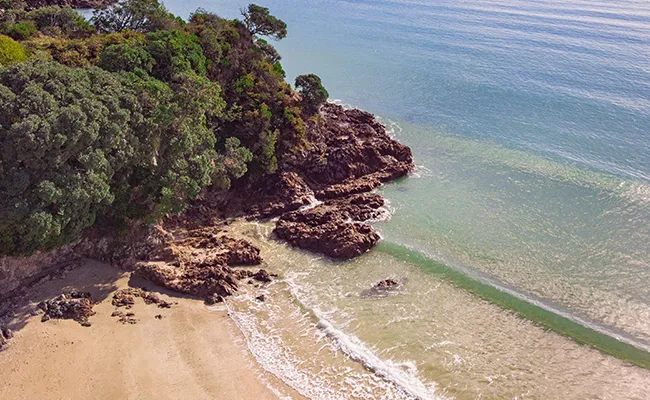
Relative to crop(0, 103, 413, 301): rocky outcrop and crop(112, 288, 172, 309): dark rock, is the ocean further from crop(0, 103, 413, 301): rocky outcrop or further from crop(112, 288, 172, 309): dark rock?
crop(112, 288, 172, 309): dark rock

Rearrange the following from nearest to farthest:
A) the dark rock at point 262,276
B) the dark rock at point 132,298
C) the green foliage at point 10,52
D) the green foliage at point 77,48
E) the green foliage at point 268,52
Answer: the dark rock at point 132,298 < the dark rock at point 262,276 < the green foliage at point 10,52 < the green foliage at point 77,48 < the green foliage at point 268,52

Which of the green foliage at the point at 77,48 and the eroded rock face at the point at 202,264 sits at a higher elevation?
the green foliage at the point at 77,48

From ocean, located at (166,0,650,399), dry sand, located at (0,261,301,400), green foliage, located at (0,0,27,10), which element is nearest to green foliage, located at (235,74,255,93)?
ocean, located at (166,0,650,399)

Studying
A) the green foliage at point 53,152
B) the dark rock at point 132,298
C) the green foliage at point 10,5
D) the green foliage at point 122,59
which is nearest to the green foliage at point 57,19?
the green foliage at point 10,5

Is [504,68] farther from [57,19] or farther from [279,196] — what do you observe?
[57,19]

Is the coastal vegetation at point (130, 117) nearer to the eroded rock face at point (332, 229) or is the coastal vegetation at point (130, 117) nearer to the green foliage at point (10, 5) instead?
the eroded rock face at point (332, 229)

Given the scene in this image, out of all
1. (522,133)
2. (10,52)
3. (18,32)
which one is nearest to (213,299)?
(10,52)

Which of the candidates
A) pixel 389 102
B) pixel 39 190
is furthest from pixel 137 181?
pixel 389 102
